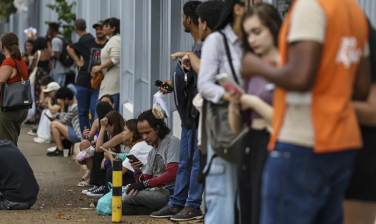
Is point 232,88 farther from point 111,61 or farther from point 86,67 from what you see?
point 86,67

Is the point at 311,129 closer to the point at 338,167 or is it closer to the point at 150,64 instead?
the point at 338,167

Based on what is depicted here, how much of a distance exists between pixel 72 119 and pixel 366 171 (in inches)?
387

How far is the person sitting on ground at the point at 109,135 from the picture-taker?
9039 mm

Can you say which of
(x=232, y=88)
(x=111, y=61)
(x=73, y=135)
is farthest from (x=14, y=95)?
(x=232, y=88)

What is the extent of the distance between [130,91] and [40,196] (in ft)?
9.66

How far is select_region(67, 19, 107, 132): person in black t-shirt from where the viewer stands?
12144 millimetres

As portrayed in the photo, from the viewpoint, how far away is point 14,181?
8.07 meters

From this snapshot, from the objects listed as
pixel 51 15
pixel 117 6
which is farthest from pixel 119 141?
pixel 51 15

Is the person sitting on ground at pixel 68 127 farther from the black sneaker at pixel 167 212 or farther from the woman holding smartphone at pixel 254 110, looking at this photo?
the woman holding smartphone at pixel 254 110

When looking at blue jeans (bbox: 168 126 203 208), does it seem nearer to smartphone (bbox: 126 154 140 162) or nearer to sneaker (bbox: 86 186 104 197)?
smartphone (bbox: 126 154 140 162)

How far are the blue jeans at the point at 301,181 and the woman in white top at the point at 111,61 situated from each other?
850 centimetres

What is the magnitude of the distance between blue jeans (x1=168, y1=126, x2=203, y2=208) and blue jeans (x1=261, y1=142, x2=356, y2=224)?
11.1 feet

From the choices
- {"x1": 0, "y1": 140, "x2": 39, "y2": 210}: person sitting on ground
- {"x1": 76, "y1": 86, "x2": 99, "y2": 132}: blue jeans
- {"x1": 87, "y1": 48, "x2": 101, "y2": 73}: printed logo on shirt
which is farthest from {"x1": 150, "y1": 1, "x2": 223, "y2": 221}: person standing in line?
{"x1": 76, "y1": 86, "x2": 99, "y2": 132}: blue jeans

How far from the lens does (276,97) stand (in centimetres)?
330
